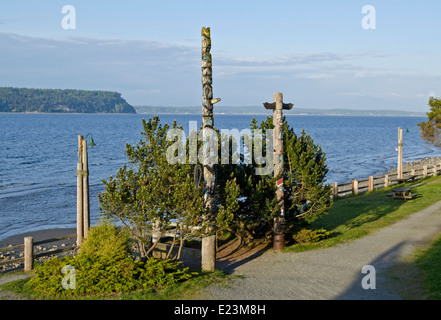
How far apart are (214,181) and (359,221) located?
9635 millimetres

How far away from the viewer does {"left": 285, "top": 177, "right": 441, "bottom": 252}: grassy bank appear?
18750 millimetres

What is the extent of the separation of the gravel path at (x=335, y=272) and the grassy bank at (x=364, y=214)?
0.67m

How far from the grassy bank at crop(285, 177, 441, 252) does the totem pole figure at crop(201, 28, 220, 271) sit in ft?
12.7

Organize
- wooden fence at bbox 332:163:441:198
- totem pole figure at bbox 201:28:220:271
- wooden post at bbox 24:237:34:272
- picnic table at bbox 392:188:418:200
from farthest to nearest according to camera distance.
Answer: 1. wooden fence at bbox 332:163:441:198
2. picnic table at bbox 392:188:418:200
3. wooden post at bbox 24:237:34:272
4. totem pole figure at bbox 201:28:220:271

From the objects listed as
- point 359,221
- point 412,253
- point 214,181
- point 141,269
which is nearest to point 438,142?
point 359,221

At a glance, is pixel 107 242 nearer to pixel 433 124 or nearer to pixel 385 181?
pixel 385 181

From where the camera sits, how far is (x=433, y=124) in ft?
133

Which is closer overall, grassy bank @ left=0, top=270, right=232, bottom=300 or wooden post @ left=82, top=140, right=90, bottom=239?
grassy bank @ left=0, top=270, right=232, bottom=300

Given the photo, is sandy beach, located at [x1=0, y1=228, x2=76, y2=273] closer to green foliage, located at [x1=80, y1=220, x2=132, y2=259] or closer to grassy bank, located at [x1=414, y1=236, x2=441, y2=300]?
green foliage, located at [x1=80, y1=220, x2=132, y2=259]

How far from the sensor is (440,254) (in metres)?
15.3

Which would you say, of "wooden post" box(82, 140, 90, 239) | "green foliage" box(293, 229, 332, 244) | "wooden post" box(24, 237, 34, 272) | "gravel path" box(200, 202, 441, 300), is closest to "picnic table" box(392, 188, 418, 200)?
"gravel path" box(200, 202, 441, 300)

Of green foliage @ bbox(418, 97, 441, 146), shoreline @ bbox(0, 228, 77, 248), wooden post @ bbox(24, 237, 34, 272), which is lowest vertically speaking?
shoreline @ bbox(0, 228, 77, 248)

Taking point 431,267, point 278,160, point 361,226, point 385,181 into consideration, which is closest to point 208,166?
point 278,160

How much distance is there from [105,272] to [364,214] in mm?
14695
